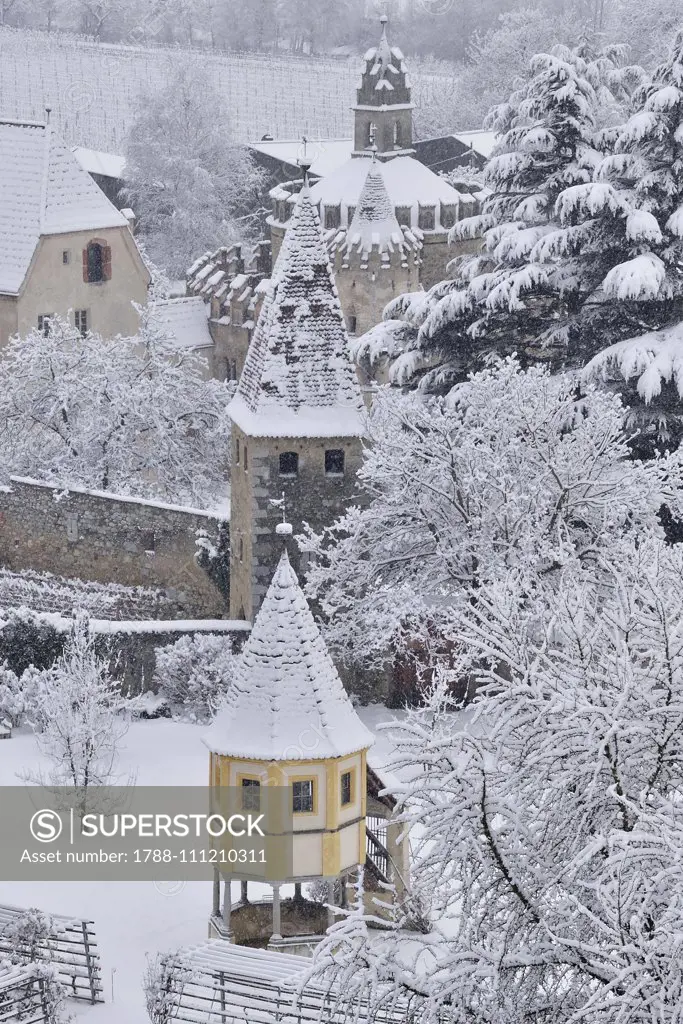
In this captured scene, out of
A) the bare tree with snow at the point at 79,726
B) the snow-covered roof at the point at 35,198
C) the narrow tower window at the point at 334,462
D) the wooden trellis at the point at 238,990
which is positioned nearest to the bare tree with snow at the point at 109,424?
the narrow tower window at the point at 334,462

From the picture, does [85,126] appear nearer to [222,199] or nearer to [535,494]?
[222,199]

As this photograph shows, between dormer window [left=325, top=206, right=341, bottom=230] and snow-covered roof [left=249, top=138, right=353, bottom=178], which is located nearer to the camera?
dormer window [left=325, top=206, right=341, bottom=230]

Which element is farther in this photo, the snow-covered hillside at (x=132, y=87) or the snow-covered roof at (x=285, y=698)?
the snow-covered hillside at (x=132, y=87)

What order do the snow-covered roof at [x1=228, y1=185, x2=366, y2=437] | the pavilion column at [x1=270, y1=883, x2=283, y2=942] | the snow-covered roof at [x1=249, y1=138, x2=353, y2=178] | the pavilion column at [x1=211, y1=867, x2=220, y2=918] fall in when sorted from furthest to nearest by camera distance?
the snow-covered roof at [x1=249, y1=138, x2=353, y2=178]
the snow-covered roof at [x1=228, y1=185, x2=366, y2=437]
the pavilion column at [x1=211, y1=867, x2=220, y2=918]
the pavilion column at [x1=270, y1=883, x2=283, y2=942]

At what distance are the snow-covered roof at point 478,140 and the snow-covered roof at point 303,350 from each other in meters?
44.6

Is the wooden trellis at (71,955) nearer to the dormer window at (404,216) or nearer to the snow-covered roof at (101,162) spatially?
the dormer window at (404,216)

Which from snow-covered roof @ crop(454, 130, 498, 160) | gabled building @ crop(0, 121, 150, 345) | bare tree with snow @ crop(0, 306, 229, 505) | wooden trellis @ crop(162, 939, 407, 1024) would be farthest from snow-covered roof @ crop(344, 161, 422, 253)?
wooden trellis @ crop(162, 939, 407, 1024)

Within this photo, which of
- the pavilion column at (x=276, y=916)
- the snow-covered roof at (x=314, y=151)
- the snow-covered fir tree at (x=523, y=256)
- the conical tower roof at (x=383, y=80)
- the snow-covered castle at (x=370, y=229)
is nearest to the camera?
the pavilion column at (x=276, y=916)

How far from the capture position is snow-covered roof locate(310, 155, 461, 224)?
59125 mm

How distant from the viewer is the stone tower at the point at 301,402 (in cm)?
3475

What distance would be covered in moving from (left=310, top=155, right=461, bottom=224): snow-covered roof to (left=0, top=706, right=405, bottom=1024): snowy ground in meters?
27.8

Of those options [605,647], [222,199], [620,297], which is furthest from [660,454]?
[222,199]

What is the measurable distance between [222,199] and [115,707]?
47814 millimetres

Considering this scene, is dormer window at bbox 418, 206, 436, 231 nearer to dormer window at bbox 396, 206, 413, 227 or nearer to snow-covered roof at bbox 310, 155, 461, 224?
snow-covered roof at bbox 310, 155, 461, 224
